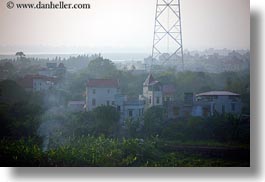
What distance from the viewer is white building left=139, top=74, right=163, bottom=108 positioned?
3.68 meters

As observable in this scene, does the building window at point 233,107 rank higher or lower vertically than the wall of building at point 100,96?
lower

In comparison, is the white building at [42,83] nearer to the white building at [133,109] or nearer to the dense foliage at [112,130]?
the dense foliage at [112,130]

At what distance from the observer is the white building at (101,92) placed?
12.0ft

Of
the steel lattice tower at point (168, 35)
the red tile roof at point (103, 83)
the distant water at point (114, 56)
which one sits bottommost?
the red tile roof at point (103, 83)

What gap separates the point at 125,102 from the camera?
12.1 feet

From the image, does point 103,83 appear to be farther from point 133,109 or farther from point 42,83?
point 42,83

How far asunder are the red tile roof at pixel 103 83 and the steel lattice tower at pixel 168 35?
32 cm

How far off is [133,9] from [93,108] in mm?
763

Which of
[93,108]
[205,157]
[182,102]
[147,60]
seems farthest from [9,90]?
[205,157]

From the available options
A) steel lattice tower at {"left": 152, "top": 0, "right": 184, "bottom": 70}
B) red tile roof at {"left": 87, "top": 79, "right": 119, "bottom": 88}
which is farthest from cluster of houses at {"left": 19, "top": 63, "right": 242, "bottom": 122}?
steel lattice tower at {"left": 152, "top": 0, "right": 184, "bottom": 70}

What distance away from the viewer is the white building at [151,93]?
368 centimetres

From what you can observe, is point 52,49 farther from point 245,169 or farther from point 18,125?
point 245,169

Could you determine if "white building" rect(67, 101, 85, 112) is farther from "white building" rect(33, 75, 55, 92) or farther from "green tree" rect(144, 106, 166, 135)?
"green tree" rect(144, 106, 166, 135)

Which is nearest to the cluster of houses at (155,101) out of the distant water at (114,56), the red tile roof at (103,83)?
the red tile roof at (103,83)
